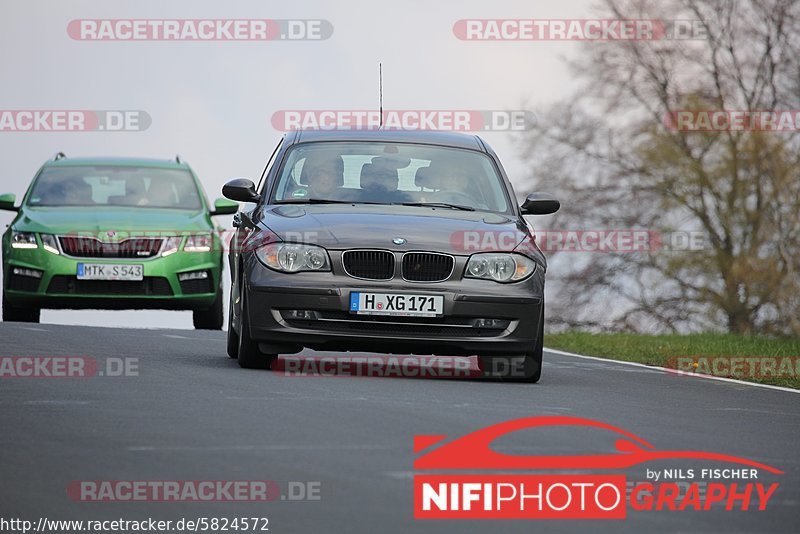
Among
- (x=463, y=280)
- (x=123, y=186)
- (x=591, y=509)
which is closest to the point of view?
(x=591, y=509)

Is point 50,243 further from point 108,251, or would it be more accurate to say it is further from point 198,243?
point 198,243

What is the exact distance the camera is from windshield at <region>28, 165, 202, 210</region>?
1977cm

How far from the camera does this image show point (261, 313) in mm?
12336

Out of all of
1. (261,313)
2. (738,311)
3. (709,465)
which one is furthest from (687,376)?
(738,311)

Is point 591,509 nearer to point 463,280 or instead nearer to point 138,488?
point 138,488

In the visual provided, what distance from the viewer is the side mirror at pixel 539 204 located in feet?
44.3

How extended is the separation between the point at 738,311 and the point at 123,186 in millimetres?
26430

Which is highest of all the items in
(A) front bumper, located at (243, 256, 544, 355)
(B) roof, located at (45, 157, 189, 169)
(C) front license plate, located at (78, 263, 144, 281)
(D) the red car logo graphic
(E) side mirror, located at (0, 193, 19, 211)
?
(B) roof, located at (45, 157, 189, 169)

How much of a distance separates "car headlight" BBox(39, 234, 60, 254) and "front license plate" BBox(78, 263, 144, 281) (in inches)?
12.3

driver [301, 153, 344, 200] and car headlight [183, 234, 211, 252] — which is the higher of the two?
driver [301, 153, 344, 200]

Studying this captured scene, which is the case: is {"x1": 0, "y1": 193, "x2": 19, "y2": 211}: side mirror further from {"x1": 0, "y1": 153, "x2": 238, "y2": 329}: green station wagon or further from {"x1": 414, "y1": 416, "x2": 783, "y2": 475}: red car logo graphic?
{"x1": 414, "y1": 416, "x2": 783, "y2": 475}: red car logo graphic

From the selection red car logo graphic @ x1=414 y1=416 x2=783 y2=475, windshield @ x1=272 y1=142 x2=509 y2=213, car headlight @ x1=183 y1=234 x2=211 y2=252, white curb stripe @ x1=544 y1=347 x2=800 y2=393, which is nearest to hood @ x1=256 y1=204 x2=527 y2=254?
windshield @ x1=272 y1=142 x2=509 y2=213

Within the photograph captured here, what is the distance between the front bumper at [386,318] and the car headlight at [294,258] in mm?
52

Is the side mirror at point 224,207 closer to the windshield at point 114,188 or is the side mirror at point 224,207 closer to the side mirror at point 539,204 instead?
the windshield at point 114,188
